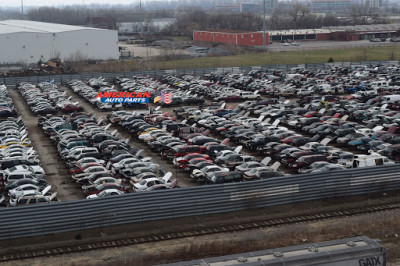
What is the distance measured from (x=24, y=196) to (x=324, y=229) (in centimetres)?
828

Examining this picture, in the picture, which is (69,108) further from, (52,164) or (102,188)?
(102,188)

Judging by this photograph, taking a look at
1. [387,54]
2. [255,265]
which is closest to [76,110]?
[255,265]

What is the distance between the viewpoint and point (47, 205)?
1474 centimetres

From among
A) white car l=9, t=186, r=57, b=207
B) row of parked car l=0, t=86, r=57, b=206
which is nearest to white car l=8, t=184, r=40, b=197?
row of parked car l=0, t=86, r=57, b=206

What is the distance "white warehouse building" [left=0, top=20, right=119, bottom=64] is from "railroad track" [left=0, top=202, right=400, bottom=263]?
138 ft

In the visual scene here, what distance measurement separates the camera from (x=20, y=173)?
18781mm

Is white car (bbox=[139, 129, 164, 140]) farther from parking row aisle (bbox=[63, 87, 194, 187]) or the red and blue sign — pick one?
the red and blue sign

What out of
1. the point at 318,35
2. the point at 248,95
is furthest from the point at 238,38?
the point at 248,95

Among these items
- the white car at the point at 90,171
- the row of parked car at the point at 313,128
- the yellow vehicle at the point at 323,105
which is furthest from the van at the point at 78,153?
the yellow vehicle at the point at 323,105

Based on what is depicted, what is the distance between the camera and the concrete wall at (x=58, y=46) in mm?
53250

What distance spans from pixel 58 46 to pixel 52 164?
35.5 metres

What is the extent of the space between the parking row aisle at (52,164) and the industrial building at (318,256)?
9.19m

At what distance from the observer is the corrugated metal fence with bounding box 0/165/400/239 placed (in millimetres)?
14730

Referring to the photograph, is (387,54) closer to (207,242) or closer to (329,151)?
(329,151)
